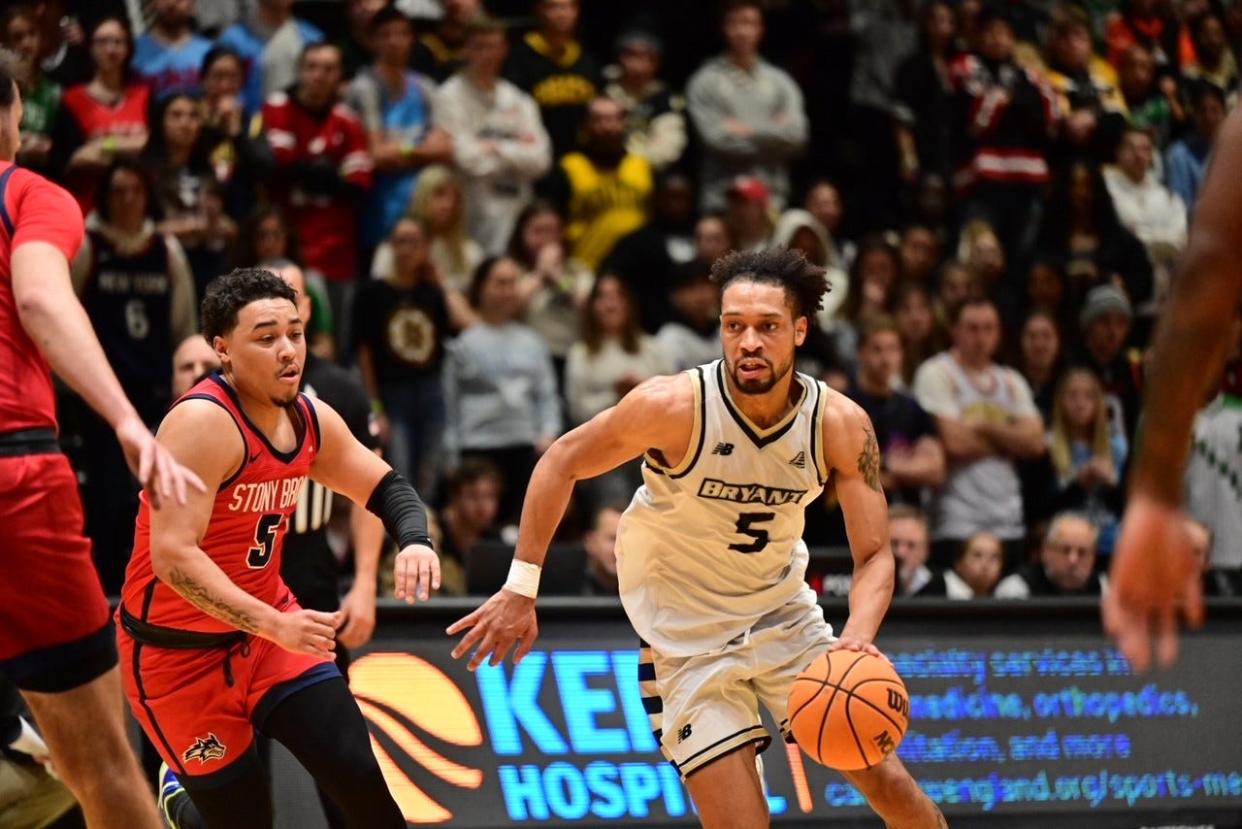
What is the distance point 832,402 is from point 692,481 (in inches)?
20.6

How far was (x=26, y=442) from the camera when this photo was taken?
434cm

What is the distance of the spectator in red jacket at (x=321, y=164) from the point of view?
1017 centimetres

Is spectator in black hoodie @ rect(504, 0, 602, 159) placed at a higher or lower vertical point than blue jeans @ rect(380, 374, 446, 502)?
higher

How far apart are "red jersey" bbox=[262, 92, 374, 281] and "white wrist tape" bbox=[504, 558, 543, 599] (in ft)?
16.6

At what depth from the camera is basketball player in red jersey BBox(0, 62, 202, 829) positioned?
4.28 meters

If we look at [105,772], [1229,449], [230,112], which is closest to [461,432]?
[230,112]

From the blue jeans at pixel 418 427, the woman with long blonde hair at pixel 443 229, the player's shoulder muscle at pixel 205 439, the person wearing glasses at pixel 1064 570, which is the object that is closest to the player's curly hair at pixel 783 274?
the player's shoulder muscle at pixel 205 439

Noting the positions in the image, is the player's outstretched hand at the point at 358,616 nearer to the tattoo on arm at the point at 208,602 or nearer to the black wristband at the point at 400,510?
the black wristband at the point at 400,510

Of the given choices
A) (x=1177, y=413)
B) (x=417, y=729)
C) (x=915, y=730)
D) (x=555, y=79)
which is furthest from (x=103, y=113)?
(x=1177, y=413)

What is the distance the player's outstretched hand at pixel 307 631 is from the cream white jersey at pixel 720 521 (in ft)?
4.39

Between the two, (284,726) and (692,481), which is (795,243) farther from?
(284,726)

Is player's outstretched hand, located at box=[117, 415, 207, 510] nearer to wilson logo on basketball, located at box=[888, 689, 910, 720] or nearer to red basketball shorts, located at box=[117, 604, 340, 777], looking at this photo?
red basketball shorts, located at box=[117, 604, 340, 777]

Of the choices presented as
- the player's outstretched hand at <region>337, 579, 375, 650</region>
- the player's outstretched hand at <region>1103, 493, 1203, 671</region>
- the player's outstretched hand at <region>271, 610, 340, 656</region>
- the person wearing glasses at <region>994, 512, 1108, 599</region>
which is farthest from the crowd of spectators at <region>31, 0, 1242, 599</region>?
the player's outstretched hand at <region>1103, 493, 1203, 671</region>

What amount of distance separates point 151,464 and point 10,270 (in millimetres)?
830
